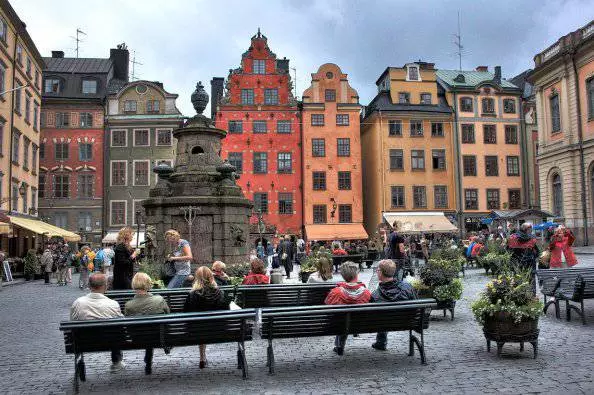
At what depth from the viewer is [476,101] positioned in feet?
155

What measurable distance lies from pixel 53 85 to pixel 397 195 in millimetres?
30605

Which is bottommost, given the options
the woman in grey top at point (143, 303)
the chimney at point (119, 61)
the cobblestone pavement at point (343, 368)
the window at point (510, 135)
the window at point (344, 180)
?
the cobblestone pavement at point (343, 368)

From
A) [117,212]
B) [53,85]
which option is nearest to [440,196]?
[117,212]

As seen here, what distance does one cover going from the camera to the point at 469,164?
4681cm

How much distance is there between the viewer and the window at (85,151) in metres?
46.3

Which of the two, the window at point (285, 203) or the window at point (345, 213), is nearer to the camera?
the window at point (285, 203)

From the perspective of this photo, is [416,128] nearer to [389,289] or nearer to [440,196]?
[440,196]

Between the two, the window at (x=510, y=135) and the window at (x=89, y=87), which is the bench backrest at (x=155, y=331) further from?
the window at (x=510, y=135)

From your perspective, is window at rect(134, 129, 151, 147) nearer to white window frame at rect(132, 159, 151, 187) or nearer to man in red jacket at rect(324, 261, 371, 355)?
white window frame at rect(132, 159, 151, 187)

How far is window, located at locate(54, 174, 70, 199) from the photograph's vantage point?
45.8 m

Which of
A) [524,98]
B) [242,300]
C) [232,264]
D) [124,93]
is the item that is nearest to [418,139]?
[524,98]

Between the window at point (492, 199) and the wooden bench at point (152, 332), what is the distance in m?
43.2

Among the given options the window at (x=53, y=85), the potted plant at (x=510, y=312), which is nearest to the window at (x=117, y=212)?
the window at (x=53, y=85)

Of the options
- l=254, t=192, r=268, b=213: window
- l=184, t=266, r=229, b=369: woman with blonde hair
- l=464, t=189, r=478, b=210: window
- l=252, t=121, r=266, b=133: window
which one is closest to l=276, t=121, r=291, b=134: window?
l=252, t=121, r=266, b=133: window
